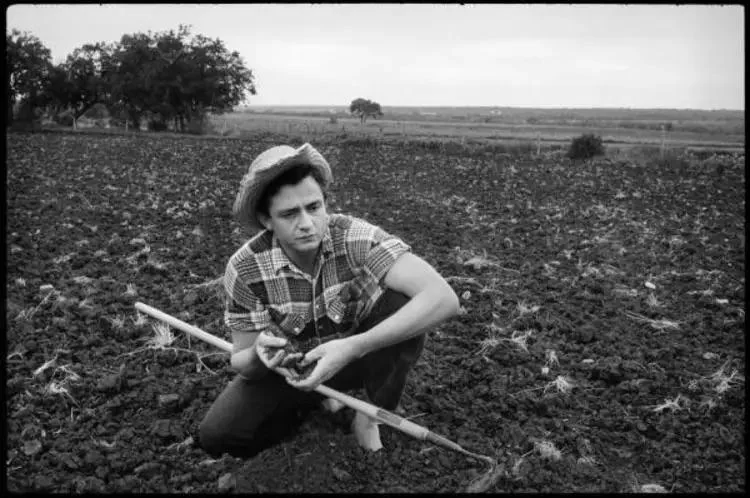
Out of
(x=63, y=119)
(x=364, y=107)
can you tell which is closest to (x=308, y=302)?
(x=63, y=119)

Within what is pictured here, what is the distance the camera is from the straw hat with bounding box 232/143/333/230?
8.16ft

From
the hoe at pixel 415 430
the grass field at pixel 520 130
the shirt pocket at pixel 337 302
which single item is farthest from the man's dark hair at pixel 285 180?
the grass field at pixel 520 130

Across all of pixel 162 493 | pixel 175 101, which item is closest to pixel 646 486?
pixel 162 493

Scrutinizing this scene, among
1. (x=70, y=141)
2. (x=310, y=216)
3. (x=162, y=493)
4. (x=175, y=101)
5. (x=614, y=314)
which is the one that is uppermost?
(x=175, y=101)

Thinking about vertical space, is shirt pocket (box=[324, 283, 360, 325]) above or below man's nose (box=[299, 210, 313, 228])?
below

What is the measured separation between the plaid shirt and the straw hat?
0.15 meters

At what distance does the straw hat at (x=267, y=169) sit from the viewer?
249cm

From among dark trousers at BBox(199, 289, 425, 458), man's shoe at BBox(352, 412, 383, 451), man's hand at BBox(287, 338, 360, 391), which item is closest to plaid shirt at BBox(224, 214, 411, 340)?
dark trousers at BBox(199, 289, 425, 458)

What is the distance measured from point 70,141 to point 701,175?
64.8 feet

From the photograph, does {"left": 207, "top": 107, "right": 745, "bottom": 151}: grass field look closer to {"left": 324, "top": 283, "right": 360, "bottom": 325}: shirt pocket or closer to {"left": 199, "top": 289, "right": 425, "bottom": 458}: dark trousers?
{"left": 199, "top": 289, "right": 425, "bottom": 458}: dark trousers

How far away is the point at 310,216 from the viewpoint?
254 cm

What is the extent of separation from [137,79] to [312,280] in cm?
4002

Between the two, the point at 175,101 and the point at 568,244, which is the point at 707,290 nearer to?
the point at 568,244

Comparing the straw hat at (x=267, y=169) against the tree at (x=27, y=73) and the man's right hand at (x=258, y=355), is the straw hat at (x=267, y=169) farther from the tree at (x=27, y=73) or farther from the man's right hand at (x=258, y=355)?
the tree at (x=27, y=73)
